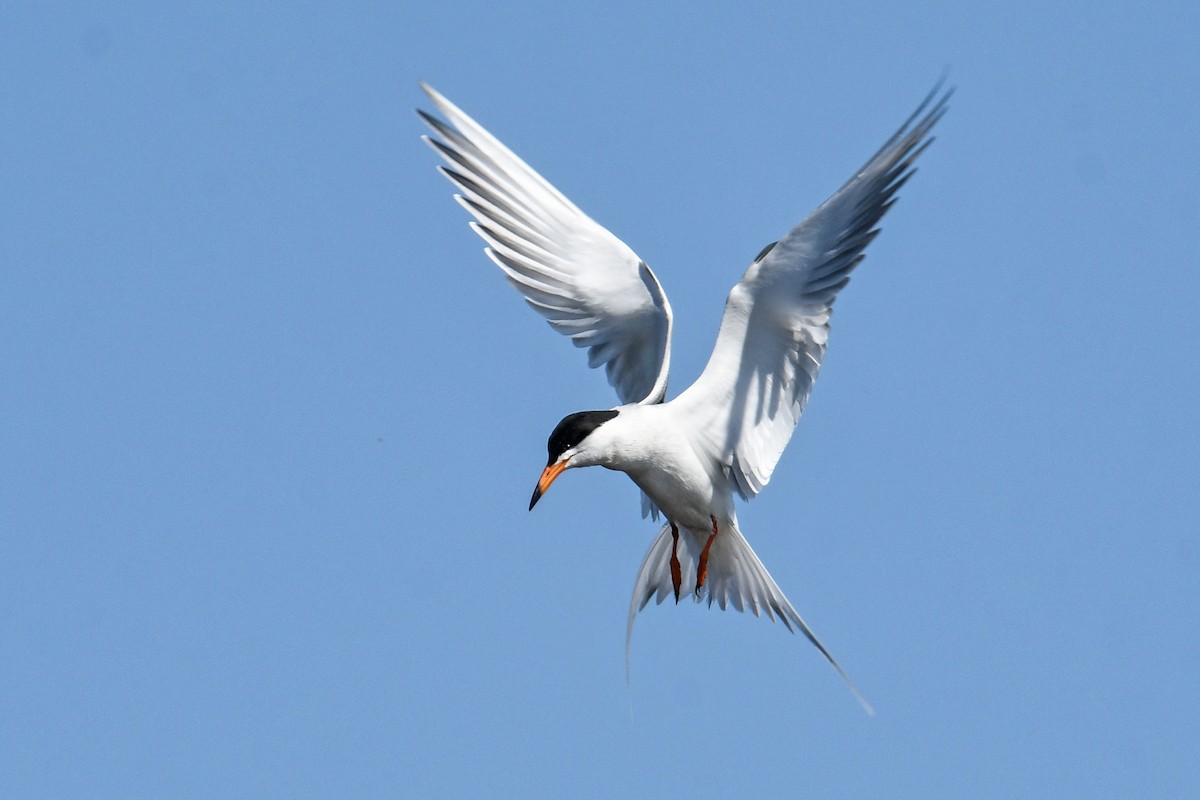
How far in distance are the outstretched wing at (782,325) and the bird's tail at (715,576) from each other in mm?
374

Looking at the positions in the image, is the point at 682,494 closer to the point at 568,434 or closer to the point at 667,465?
the point at 667,465

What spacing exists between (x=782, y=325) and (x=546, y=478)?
5.12 feet

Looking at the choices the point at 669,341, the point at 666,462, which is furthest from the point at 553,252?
the point at 666,462

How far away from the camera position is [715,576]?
10484 mm

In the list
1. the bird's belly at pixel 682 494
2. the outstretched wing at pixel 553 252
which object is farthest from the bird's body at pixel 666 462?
the outstretched wing at pixel 553 252

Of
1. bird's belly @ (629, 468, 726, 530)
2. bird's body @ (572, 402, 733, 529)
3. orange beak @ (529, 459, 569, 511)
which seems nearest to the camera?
orange beak @ (529, 459, 569, 511)

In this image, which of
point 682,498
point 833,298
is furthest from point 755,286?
point 682,498

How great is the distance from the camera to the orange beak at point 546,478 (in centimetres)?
893

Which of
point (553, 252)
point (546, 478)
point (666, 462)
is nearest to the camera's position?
point (546, 478)

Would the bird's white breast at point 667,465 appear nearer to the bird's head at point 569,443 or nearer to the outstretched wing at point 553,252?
the bird's head at point 569,443

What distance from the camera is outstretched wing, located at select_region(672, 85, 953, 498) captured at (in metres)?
8.98

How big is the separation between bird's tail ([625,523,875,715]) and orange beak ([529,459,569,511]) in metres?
1.40

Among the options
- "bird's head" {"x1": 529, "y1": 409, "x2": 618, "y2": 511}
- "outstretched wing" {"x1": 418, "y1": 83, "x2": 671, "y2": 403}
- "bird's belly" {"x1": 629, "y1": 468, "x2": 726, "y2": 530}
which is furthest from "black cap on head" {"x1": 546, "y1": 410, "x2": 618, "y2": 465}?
"outstretched wing" {"x1": 418, "y1": 83, "x2": 671, "y2": 403}

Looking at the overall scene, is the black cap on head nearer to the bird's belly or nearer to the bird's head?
the bird's head
